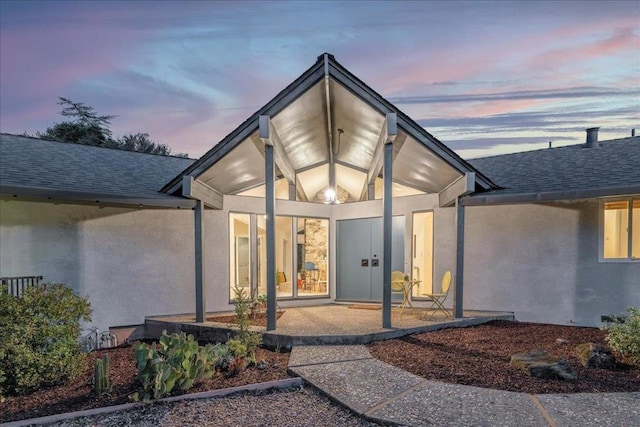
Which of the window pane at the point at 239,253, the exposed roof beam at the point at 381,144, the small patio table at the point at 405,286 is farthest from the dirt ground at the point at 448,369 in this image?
the exposed roof beam at the point at 381,144

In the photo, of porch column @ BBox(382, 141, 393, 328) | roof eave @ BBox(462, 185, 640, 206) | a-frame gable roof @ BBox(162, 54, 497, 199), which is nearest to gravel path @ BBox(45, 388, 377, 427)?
porch column @ BBox(382, 141, 393, 328)

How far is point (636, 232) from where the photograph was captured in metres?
7.16

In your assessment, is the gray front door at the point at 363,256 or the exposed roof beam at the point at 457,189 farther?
the gray front door at the point at 363,256

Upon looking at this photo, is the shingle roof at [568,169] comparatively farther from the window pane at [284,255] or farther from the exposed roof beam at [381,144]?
the window pane at [284,255]

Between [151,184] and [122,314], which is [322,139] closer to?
[151,184]

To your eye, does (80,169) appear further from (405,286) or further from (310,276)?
(405,286)

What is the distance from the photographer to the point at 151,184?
8023mm

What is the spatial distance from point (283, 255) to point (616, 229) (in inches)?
278

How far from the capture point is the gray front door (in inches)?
366

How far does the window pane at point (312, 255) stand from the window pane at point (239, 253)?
1.38 m

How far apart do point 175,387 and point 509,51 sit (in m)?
11.2

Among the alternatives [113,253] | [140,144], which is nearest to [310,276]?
[113,253]

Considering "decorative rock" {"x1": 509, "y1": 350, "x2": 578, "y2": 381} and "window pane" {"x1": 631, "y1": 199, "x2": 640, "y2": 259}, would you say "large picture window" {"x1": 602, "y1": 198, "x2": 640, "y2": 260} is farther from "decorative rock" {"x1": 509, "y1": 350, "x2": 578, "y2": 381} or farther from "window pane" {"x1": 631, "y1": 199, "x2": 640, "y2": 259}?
"decorative rock" {"x1": 509, "y1": 350, "x2": 578, "y2": 381}

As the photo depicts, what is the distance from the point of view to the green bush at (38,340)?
4199 millimetres
